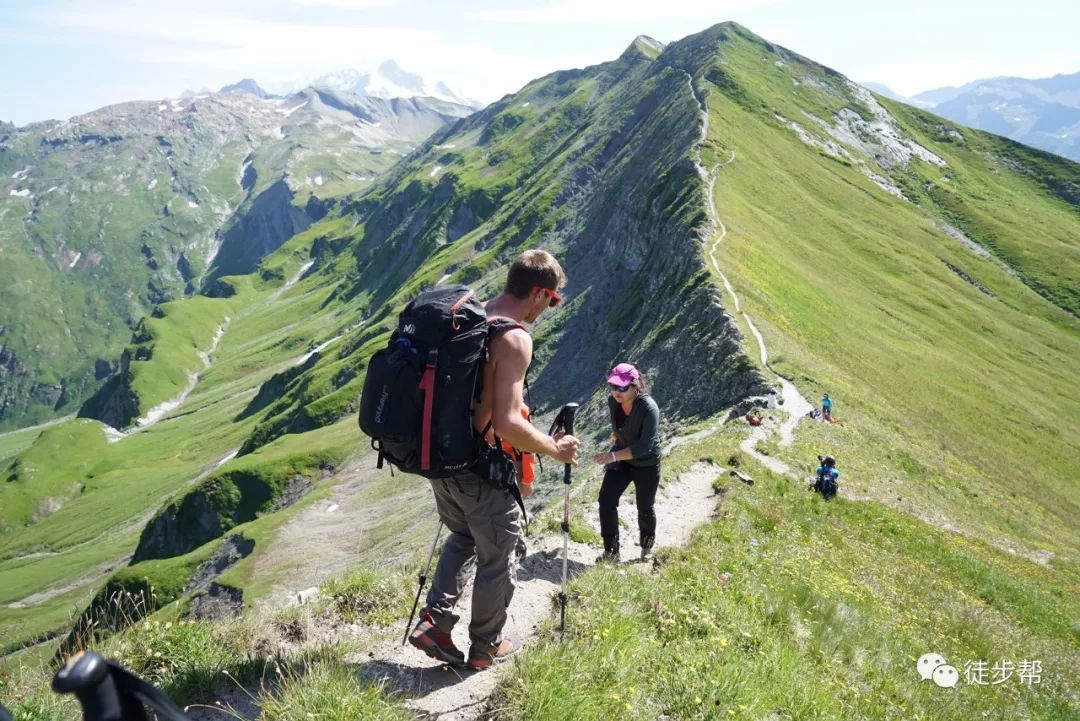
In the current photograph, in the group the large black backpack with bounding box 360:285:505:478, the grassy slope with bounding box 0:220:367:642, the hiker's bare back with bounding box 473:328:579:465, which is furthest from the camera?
the grassy slope with bounding box 0:220:367:642

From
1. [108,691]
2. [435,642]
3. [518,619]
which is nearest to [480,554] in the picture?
[435,642]

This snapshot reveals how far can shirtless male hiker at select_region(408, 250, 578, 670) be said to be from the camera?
6.39 metres

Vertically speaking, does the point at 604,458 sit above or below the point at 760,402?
above

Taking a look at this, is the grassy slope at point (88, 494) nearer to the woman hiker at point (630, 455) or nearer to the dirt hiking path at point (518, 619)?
the dirt hiking path at point (518, 619)

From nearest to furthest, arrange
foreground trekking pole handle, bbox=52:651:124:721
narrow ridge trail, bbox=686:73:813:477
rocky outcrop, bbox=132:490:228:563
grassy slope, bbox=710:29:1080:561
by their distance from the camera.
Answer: foreground trekking pole handle, bbox=52:651:124:721 → narrow ridge trail, bbox=686:73:813:477 → grassy slope, bbox=710:29:1080:561 → rocky outcrop, bbox=132:490:228:563

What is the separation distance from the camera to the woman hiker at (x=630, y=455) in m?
12.1

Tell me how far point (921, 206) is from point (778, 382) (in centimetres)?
10404

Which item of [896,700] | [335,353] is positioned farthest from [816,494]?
[335,353]

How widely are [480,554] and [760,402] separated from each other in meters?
27.0

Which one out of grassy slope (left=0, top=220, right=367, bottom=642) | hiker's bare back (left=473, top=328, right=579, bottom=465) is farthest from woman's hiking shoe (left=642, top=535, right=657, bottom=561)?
grassy slope (left=0, top=220, right=367, bottom=642)

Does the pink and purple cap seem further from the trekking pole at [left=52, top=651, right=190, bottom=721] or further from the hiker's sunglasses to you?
the trekking pole at [left=52, top=651, right=190, bottom=721]

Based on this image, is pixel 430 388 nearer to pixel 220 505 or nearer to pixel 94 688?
pixel 94 688

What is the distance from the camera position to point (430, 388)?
20.1ft

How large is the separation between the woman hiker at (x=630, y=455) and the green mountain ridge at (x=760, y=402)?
1201mm
